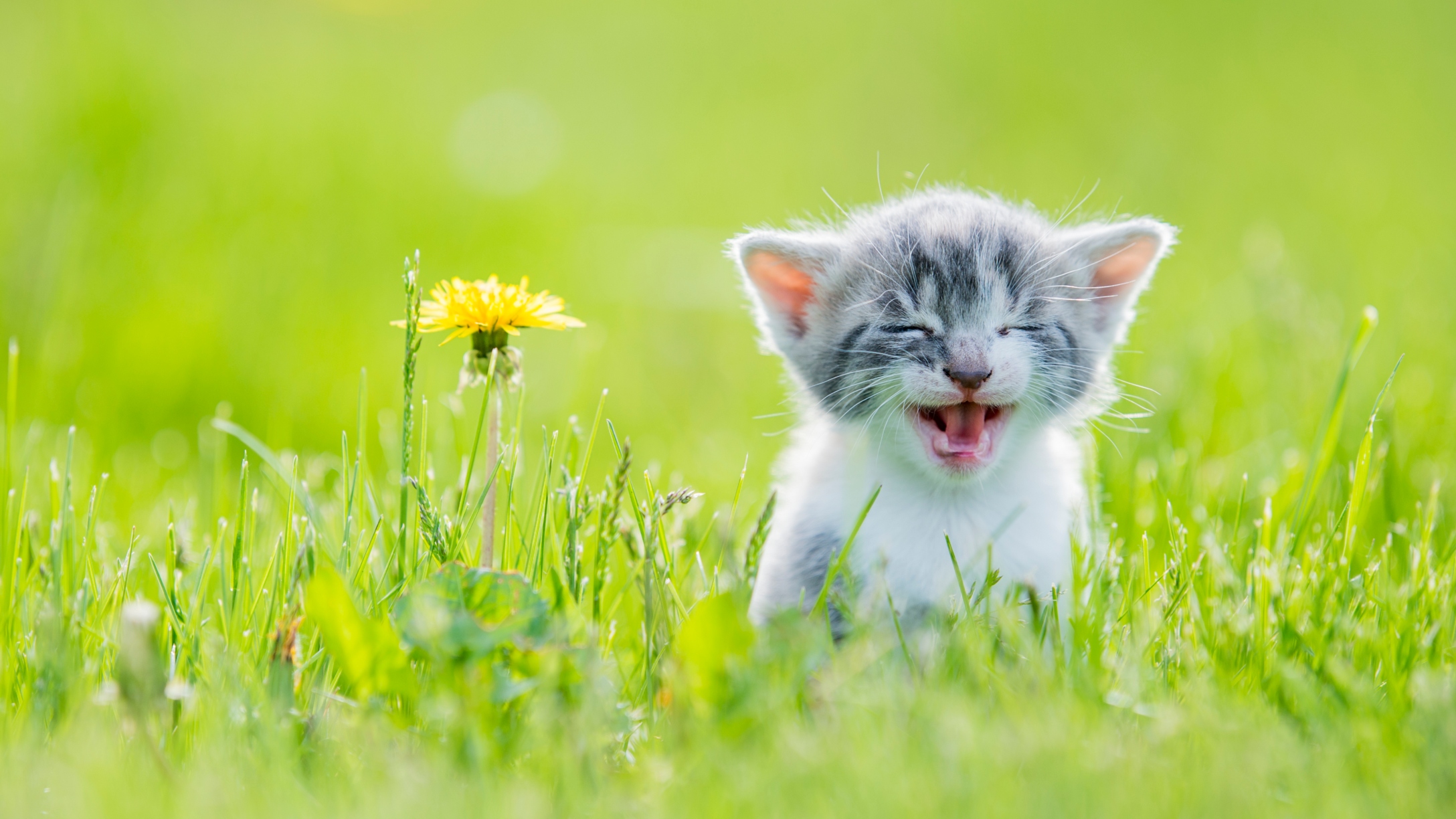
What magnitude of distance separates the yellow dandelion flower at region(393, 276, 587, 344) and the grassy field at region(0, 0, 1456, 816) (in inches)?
8.3

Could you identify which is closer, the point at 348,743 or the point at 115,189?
the point at 348,743

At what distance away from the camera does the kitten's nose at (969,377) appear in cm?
246

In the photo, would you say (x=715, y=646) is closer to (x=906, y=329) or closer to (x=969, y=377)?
(x=969, y=377)

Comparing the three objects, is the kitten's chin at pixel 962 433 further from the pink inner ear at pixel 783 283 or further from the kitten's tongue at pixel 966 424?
the pink inner ear at pixel 783 283

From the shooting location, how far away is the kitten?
8.39 ft

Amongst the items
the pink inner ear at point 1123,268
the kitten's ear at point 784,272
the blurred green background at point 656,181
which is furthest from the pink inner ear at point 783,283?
the blurred green background at point 656,181

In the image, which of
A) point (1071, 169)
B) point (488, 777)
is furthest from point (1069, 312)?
point (1071, 169)

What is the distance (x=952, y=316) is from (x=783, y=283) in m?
0.51

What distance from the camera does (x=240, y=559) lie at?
2.23 m

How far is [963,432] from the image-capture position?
2645 millimetres

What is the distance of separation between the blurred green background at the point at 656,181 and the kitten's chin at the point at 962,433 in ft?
2.35

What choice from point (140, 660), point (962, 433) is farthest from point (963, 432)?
point (140, 660)

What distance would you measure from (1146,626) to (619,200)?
19.8 feet

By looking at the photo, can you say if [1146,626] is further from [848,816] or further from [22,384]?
[22,384]
